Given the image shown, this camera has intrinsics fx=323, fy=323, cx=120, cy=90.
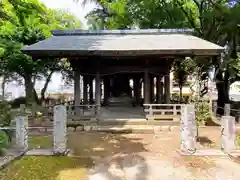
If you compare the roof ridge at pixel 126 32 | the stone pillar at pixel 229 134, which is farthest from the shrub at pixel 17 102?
the stone pillar at pixel 229 134

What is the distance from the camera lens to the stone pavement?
734 cm

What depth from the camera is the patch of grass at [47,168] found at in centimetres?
725

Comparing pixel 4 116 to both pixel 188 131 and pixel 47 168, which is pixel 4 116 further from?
pixel 188 131

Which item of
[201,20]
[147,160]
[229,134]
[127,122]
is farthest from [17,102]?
[229,134]

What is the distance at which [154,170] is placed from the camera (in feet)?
25.8

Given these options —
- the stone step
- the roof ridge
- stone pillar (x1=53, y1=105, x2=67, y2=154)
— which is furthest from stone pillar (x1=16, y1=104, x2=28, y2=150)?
the roof ridge

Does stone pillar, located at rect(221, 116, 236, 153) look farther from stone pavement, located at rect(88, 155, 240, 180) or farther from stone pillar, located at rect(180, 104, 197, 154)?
stone pillar, located at rect(180, 104, 197, 154)

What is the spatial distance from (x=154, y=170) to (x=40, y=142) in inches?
202

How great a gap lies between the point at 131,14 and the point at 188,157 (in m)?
18.8

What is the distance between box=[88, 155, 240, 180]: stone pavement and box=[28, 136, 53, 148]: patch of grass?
2921 mm

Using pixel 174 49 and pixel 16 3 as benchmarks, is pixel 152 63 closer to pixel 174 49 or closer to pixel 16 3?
pixel 174 49

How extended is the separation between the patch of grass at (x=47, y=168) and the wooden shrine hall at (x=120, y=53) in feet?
22.1

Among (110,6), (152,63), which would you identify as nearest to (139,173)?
(152,63)

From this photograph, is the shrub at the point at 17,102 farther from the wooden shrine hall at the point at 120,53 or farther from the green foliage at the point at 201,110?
the green foliage at the point at 201,110
